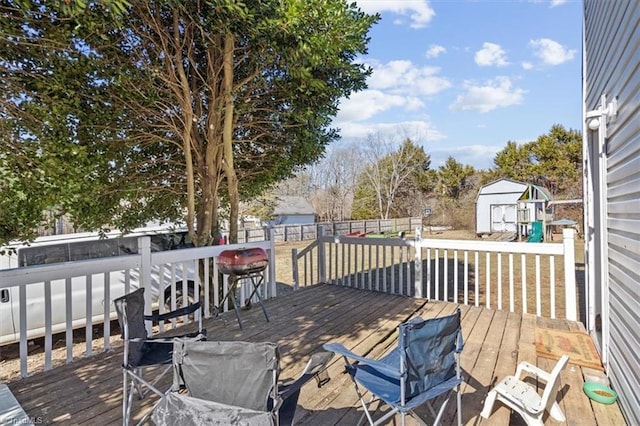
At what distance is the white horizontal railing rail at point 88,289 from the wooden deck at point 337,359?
1.05ft

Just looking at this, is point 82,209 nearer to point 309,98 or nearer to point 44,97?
point 44,97

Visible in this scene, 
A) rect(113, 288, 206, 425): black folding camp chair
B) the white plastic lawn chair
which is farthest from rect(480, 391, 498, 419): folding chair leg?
rect(113, 288, 206, 425): black folding camp chair

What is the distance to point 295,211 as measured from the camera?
29.6m

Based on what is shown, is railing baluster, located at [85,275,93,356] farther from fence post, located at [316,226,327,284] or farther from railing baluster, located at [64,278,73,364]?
fence post, located at [316,226,327,284]

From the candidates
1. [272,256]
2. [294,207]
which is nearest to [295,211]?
[294,207]

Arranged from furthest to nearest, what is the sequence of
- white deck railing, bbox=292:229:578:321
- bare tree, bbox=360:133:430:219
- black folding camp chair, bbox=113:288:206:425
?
bare tree, bbox=360:133:430:219
white deck railing, bbox=292:229:578:321
black folding camp chair, bbox=113:288:206:425

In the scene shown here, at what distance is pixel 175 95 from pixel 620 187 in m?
4.52

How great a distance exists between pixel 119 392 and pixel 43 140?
2.56 m

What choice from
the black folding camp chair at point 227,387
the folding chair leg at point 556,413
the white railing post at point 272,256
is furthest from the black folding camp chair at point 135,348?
the white railing post at point 272,256

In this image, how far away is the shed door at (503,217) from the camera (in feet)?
60.0

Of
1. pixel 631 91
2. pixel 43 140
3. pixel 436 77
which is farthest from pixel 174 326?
pixel 436 77

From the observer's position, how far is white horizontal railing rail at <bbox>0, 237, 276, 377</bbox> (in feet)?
8.48

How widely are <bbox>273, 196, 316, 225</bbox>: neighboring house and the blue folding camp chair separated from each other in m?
27.0

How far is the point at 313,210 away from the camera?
100 feet
